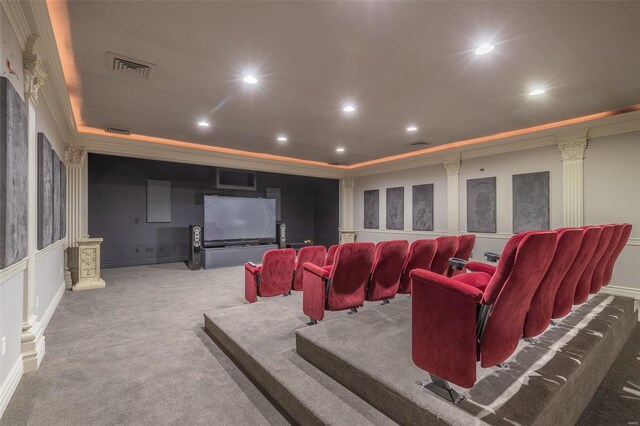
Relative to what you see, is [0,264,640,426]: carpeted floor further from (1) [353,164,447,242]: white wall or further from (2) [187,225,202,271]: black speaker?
(1) [353,164,447,242]: white wall

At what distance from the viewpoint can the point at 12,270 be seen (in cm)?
213

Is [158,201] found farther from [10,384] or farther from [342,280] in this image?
[342,280]

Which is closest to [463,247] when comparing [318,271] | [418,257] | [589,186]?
[418,257]

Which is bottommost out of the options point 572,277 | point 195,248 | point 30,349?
point 30,349

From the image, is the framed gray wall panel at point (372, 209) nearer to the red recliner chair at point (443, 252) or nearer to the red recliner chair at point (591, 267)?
the red recliner chair at point (443, 252)

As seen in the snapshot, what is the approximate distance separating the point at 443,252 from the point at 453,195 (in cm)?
374

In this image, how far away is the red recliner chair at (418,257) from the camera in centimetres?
300

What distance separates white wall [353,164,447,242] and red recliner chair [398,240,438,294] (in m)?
4.10

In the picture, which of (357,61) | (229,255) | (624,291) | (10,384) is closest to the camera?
(10,384)

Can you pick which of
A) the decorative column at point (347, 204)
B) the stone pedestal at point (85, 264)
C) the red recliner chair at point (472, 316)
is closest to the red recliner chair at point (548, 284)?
the red recliner chair at point (472, 316)

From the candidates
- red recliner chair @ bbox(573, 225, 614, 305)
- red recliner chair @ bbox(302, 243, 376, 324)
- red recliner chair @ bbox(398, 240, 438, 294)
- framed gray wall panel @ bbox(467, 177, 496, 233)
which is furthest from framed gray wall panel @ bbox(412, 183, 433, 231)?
red recliner chair @ bbox(302, 243, 376, 324)

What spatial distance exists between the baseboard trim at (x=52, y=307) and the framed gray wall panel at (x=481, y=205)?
671 cm

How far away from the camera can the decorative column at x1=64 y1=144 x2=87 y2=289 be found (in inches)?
214

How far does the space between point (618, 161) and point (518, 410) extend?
16.3 ft
